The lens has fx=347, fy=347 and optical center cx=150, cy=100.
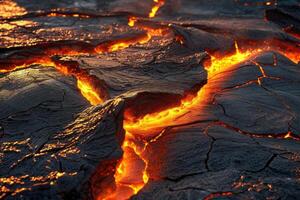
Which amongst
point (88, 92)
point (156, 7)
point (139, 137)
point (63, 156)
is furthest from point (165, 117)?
point (156, 7)

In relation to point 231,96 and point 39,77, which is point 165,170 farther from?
point 39,77

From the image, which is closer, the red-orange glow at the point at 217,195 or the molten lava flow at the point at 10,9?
the red-orange glow at the point at 217,195

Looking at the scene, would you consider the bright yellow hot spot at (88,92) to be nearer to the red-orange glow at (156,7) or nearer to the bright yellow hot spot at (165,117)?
the bright yellow hot spot at (165,117)

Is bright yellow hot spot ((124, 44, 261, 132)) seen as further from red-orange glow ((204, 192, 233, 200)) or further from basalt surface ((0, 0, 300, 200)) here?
red-orange glow ((204, 192, 233, 200))

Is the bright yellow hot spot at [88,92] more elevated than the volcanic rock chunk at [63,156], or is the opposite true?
the bright yellow hot spot at [88,92]

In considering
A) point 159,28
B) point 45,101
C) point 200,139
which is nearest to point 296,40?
point 159,28

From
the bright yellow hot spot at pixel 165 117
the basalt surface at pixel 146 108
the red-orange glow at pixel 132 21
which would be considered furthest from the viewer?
the red-orange glow at pixel 132 21

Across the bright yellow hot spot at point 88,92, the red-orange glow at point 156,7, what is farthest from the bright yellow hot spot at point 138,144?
the red-orange glow at point 156,7

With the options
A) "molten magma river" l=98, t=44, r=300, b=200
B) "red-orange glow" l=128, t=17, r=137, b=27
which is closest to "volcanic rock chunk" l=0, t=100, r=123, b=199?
"molten magma river" l=98, t=44, r=300, b=200
